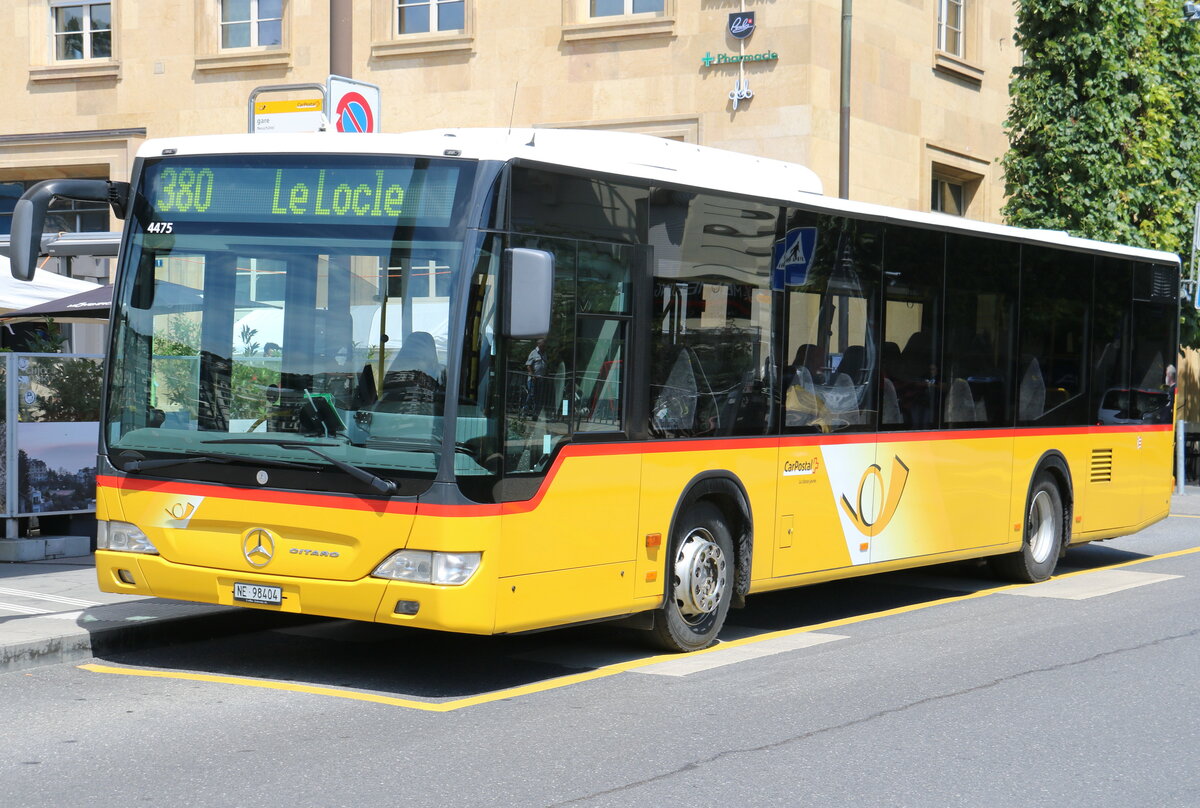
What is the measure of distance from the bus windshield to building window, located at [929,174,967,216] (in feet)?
67.0

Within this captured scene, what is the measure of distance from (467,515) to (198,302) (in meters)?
1.98

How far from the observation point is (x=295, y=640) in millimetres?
9531

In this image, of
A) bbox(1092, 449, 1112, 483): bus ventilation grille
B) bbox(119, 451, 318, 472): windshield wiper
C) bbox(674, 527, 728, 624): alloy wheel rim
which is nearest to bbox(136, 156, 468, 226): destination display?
bbox(119, 451, 318, 472): windshield wiper

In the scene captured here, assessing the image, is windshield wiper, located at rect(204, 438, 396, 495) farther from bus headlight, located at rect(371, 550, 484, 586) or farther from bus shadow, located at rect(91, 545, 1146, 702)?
bus shadow, located at rect(91, 545, 1146, 702)

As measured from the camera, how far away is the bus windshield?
7.63m

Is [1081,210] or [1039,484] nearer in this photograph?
[1039,484]

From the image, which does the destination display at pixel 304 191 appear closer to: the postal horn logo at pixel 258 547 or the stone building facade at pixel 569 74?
the postal horn logo at pixel 258 547

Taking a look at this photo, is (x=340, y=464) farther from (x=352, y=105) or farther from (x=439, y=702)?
(x=352, y=105)

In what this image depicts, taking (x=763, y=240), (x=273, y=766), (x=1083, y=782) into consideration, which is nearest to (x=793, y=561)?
(x=763, y=240)

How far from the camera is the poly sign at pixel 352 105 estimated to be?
11.5m

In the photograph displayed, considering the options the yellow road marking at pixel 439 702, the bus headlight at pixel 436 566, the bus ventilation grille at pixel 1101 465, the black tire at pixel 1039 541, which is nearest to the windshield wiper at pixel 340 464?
the bus headlight at pixel 436 566

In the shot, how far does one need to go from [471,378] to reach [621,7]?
696 inches

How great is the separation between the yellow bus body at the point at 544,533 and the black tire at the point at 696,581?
8.6 inches

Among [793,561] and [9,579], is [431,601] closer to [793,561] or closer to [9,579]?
[793,561]
